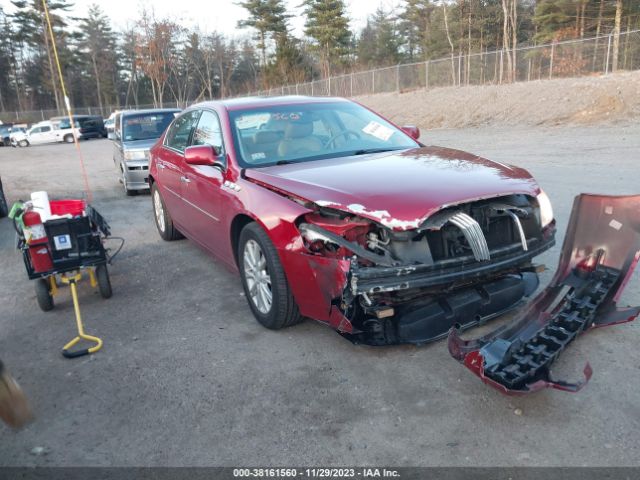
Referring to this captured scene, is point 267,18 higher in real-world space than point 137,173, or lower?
higher

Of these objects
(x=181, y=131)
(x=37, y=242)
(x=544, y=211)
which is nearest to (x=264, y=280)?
(x=37, y=242)

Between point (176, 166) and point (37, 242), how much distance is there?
5.58 feet

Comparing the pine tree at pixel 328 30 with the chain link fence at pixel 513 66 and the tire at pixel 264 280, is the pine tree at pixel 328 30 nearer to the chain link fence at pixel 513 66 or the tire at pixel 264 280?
the chain link fence at pixel 513 66

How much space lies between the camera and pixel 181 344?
3.88m

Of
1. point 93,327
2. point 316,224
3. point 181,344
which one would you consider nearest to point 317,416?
point 316,224

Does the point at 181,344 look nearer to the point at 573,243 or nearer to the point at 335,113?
the point at 335,113

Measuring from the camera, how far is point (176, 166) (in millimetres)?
5555

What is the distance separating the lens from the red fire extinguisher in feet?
14.0

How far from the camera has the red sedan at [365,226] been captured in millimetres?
3113

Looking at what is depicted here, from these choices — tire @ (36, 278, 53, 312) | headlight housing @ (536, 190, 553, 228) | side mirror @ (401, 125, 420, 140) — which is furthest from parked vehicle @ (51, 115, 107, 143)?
headlight housing @ (536, 190, 553, 228)

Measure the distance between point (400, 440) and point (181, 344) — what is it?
190cm

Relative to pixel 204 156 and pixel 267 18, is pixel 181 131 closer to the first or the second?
pixel 204 156

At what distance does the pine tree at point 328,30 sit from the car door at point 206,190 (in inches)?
1794

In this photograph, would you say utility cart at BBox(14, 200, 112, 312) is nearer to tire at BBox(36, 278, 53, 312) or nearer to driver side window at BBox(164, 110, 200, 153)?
tire at BBox(36, 278, 53, 312)
